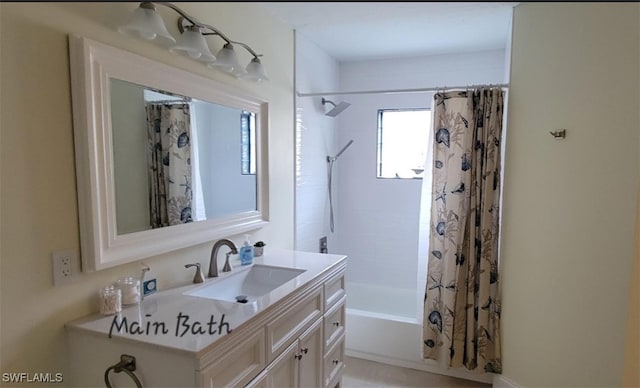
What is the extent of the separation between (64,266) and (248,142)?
47.7 inches

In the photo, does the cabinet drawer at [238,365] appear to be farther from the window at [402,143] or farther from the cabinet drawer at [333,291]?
the window at [402,143]

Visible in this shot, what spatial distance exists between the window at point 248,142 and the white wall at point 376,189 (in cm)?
163

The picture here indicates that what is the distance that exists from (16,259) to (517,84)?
102 inches

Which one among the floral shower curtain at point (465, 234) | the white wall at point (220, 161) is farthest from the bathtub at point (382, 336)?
the white wall at point (220, 161)

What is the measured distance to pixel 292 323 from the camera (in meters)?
1.73

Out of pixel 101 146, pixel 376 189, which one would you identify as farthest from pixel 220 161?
pixel 376 189

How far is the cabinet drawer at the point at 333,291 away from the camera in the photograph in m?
2.09

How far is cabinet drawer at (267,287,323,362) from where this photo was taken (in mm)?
1554

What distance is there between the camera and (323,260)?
2.22 metres

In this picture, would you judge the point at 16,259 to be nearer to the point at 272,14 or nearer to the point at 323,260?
the point at 323,260

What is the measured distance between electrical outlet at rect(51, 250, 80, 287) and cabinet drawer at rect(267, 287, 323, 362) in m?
0.72

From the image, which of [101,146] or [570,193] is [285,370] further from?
[570,193]

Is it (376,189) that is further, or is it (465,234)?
(376,189)

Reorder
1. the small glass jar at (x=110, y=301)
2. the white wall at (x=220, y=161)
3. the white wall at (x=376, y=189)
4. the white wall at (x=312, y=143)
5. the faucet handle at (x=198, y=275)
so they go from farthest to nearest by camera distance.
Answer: the white wall at (x=376, y=189) < the white wall at (x=312, y=143) < the white wall at (x=220, y=161) < the faucet handle at (x=198, y=275) < the small glass jar at (x=110, y=301)
